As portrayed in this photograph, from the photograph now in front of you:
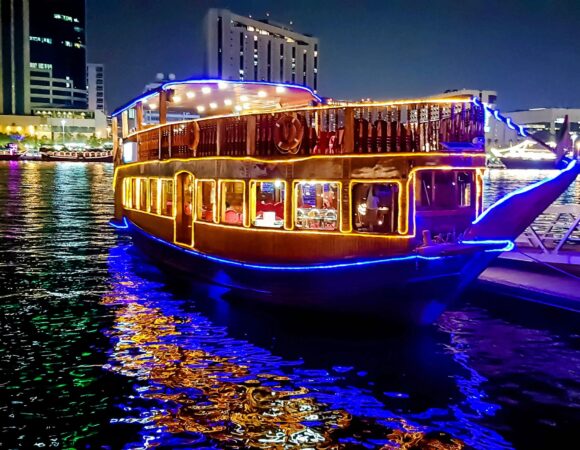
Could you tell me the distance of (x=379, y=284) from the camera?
12875 millimetres

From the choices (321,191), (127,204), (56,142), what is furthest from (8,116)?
(321,191)

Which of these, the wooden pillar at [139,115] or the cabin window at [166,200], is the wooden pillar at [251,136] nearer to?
the cabin window at [166,200]

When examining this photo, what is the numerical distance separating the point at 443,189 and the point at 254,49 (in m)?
172

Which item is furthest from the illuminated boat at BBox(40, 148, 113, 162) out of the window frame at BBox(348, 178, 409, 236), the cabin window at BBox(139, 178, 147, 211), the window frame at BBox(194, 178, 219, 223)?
the window frame at BBox(348, 178, 409, 236)

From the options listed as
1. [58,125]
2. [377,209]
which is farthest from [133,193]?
[58,125]

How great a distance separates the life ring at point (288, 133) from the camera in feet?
46.5

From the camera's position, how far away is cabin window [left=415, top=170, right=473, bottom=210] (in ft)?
45.6

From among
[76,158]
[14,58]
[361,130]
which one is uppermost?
[14,58]

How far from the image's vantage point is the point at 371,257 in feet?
42.4

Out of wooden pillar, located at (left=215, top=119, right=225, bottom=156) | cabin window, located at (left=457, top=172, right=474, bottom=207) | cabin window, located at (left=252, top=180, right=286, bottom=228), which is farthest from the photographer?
wooden pillar, located at (left=215, top=119, right=225, bottom=156)

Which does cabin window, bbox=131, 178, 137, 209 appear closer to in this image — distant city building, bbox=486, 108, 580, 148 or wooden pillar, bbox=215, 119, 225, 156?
wooden pillar, bbox=215, 119, 225, 156

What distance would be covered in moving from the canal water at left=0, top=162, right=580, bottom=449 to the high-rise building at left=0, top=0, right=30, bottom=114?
178953mm

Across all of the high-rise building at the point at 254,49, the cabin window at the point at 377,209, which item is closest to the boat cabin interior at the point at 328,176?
the cabin window at the point at 377,209

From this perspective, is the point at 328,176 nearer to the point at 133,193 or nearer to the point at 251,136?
the point at 251,136
